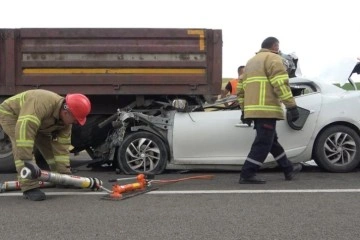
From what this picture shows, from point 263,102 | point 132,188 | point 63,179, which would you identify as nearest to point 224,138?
point 263,102

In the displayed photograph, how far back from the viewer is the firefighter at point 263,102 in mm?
6023

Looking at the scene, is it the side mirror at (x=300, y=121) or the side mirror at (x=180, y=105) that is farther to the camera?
the side mirror at (x=180, y=105)

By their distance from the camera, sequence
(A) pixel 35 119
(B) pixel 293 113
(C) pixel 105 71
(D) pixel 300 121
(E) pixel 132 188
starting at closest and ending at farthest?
(A) pixel 35 119
(E) pixel 132 188
(B) pixel 293 113
(D) pixel 300 121
(C) pixel 105 71

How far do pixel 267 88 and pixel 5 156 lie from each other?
3.78m

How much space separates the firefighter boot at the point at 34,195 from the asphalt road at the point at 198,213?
0.06 m

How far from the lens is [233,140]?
6855mm

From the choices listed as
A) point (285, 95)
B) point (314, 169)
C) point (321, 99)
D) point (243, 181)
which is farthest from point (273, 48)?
point (314, 169)

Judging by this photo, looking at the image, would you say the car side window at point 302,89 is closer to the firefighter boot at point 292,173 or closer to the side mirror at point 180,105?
the firefighter boot at point 292,173

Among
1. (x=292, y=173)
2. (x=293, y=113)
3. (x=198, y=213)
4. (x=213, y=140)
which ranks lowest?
(x=198, y=213)

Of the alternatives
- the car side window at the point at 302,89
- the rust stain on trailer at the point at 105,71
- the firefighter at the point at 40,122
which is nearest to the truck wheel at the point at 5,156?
→ the rust stain on trailer at the point at 105,71

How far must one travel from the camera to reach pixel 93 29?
7.27 meters

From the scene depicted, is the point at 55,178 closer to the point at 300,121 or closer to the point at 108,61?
the point at 108,61

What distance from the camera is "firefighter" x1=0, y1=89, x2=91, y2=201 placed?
16.7ft

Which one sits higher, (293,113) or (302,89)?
(302,89)
